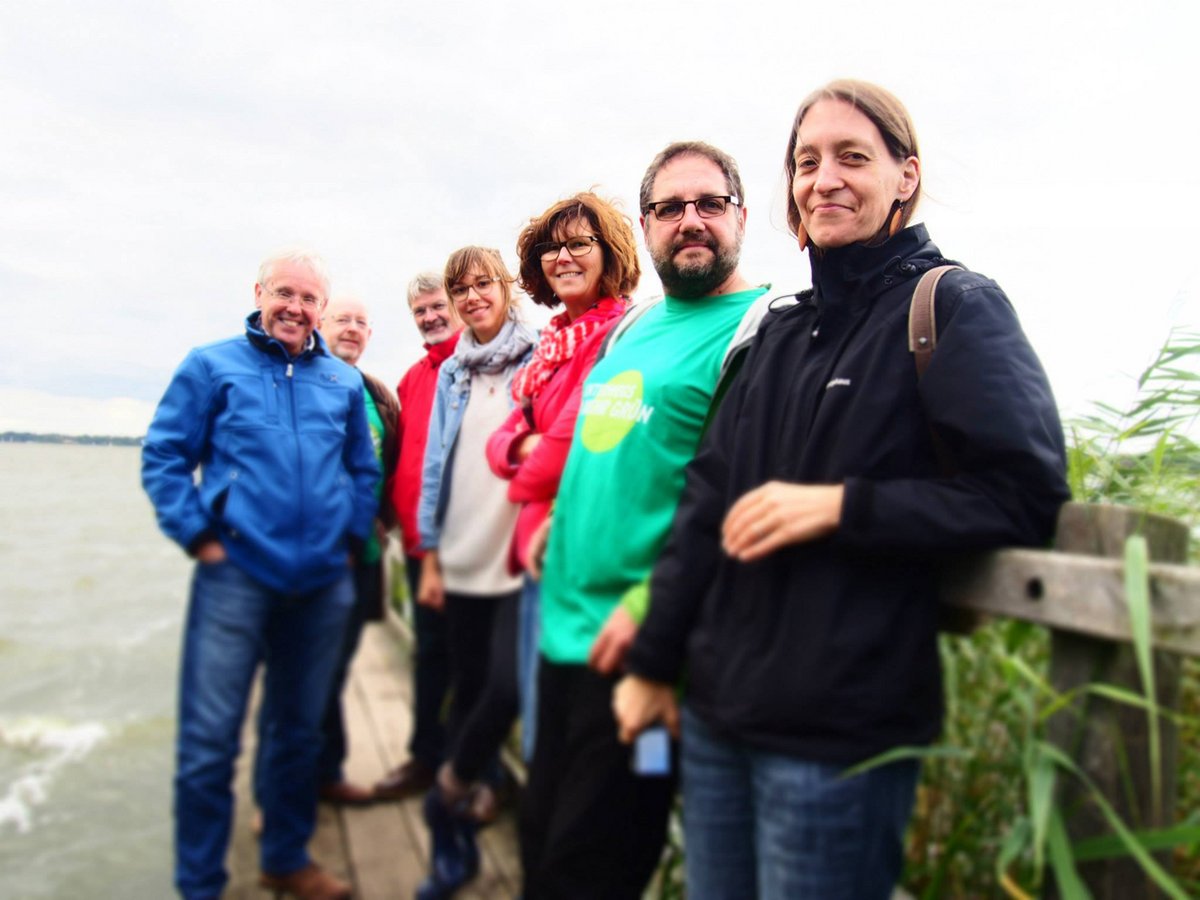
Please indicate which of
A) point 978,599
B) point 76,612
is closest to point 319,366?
point 978,599

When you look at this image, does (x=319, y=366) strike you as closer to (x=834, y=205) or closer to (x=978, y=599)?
(x=834, y=205)

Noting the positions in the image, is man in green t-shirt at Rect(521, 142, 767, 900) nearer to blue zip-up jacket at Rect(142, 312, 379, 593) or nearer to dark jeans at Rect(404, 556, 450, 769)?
blue zip-up jacket at Rect(142, 312, 379, 593)

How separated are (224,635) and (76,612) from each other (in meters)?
10.6

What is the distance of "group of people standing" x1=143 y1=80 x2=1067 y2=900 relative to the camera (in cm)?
98

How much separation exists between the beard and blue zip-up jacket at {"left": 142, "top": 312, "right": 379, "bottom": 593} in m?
1.05

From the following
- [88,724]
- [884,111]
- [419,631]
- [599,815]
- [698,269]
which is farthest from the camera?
[88,724]

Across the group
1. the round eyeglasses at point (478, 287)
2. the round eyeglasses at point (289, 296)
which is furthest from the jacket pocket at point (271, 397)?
the round eyeglasses at point (478, 287)

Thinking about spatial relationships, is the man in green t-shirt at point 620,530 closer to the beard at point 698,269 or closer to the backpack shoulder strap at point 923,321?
the beard at point 698,269

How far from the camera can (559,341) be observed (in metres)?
1.87

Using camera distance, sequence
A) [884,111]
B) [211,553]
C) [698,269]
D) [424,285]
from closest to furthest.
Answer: [884,111] < [698,269] < [211,553] < [424,285]

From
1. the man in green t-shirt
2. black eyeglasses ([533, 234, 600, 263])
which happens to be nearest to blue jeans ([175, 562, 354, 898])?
the man in green t-shirt

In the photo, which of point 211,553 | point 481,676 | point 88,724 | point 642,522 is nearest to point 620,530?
point 642,522

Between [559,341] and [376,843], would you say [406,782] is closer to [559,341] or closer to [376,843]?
[376,843]

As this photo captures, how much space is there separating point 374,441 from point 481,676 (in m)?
0.77
